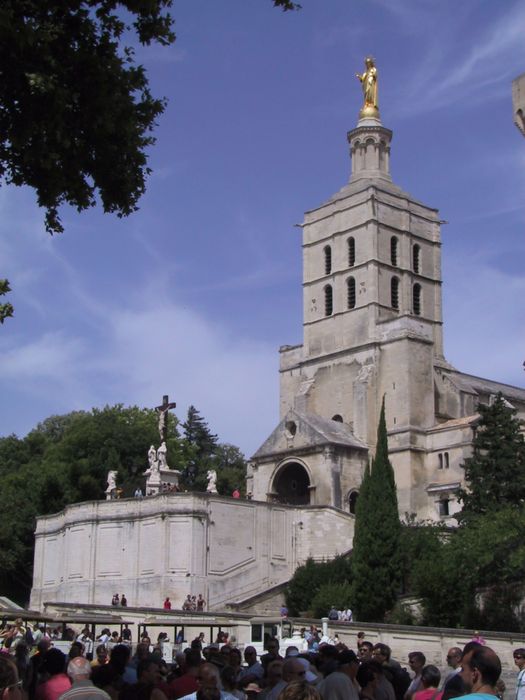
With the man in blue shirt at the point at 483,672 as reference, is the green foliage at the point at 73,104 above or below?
above

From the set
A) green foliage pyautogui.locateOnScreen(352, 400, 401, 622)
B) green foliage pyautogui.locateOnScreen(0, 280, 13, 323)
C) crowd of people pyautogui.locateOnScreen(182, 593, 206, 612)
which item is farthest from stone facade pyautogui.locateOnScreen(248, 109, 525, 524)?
green foliage pyautogui.locateOnScreen(0, 280, 13, 323)

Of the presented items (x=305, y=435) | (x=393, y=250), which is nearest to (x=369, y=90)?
(x=393, y=250)

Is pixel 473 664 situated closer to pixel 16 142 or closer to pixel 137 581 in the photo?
pixel 16 142

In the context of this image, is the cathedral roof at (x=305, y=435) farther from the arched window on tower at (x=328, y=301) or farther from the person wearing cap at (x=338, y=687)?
the person wearing cap at (x=338, y=687)

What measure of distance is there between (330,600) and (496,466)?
930 centimetres

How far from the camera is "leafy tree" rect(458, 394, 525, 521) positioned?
43.6 metres

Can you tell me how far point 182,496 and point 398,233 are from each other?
28.5 meters

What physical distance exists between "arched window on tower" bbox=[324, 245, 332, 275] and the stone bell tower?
0.21 ft

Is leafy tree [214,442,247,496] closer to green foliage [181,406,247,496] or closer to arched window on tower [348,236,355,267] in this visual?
green foliage [181,406,247,496]

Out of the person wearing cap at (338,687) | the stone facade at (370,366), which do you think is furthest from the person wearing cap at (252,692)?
the stone facade at (370,366)

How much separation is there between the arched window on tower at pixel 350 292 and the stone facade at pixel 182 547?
19.2m

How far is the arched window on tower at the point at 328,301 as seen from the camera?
67631 mm

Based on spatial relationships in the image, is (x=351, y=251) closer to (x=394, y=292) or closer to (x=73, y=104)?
(x=394, y=292)

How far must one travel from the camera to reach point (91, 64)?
13.1 meters
